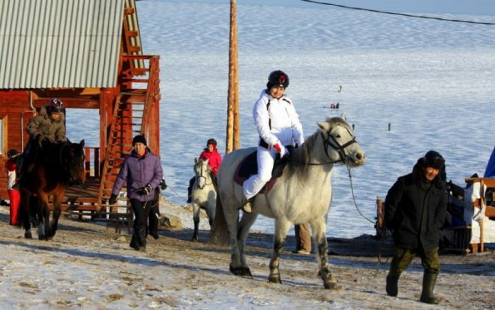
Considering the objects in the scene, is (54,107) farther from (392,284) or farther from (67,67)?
(67,67)

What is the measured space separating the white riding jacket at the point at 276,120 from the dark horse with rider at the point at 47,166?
3720 millimetres

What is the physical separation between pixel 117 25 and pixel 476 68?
73.8 metres

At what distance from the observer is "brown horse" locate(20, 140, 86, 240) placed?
15617 mm

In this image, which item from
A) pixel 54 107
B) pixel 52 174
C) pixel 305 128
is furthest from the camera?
pixel 305 128

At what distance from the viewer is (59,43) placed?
29938 mm

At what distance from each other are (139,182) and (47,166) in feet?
4.57

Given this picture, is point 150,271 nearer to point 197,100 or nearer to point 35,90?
point 35,90

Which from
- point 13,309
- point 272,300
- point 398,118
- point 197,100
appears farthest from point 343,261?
point 197,100

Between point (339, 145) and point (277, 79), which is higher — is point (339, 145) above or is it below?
below

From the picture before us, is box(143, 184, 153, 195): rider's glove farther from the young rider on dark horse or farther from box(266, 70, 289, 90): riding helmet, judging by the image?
box(266, 70, 289, 90): riding helmet

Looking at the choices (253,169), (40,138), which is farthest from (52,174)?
(253,169)

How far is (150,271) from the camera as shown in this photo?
12.7m

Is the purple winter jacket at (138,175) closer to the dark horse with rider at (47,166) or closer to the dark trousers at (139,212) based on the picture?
the dark trousers at (139,212)

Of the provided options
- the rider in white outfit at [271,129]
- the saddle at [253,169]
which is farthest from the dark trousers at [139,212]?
the rider in white outfit at [271,129]
